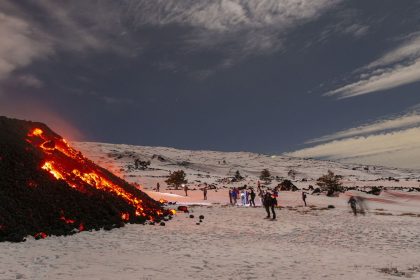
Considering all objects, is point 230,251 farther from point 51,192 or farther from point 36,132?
point 36,132

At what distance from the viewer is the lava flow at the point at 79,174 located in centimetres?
2878

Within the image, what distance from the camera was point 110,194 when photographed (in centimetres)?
2970

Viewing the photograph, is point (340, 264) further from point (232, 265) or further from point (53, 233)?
point (53, 233)

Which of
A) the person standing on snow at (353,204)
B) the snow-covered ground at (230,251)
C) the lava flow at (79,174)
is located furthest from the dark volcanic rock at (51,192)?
the person standing on snow at (353,204)

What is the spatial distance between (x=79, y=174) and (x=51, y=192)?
15.4 ft

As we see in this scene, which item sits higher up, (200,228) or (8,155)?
(8,155)

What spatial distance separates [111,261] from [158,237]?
6.60 metres

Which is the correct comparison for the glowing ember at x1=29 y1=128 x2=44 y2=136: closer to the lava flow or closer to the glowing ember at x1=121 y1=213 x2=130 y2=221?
the lava flow

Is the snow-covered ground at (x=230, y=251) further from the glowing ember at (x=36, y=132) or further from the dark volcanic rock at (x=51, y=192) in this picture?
the glowing ember at (x=36, y=132)

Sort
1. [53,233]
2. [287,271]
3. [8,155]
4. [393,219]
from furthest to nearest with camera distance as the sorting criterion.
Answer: [393,219] → [8,155] → [53,233] → [287,271]

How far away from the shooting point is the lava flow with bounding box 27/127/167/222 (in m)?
28.8

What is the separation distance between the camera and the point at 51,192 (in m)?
26.0

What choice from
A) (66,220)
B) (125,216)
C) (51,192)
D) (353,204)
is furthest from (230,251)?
(353,204)

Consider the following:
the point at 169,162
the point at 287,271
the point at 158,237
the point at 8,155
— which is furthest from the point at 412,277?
the point at 169,162
